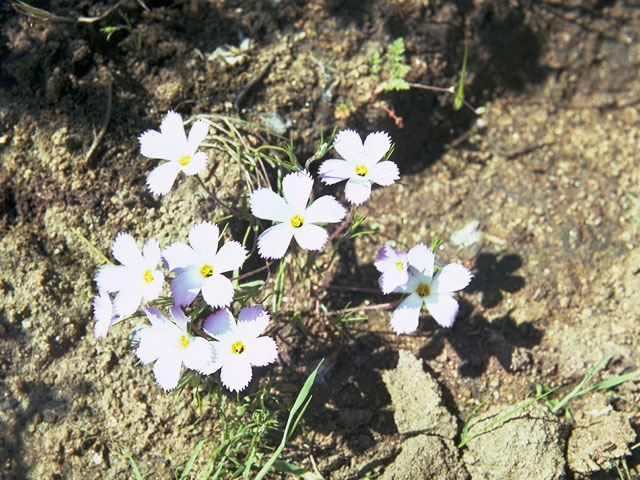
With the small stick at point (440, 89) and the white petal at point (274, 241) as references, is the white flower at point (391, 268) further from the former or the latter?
the small stick at point (440, 89)

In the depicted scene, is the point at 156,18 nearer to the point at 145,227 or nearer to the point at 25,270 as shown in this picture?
the point at 145,227

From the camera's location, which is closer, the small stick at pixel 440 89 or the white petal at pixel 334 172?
the white petal at pixel 334 172

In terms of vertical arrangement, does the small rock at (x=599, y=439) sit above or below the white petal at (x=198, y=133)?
below

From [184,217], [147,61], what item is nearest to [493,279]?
[184,217]

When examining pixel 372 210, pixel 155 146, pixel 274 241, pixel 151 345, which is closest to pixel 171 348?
pixel 151 345

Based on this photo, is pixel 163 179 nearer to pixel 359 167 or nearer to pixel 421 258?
pixel 359 167

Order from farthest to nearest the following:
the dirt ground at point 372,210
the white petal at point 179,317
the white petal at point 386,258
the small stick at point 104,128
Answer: the small stick at point 104,128 → the dirt ground at point 372,210 → the white petal at point 386,258 → the white petal at point 179,317

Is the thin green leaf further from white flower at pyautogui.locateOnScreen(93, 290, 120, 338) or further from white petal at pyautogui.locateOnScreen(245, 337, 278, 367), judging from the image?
white flower at pyautogui.locateOnScreen(93, 290, 120, 338)

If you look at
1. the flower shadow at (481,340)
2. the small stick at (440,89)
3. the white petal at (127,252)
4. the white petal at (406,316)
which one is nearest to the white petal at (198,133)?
the white petal at (127,252)
